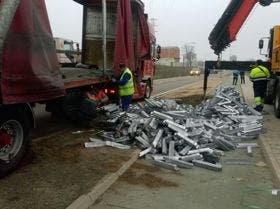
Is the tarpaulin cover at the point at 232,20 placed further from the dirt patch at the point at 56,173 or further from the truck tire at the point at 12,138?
the truck tire at the point at 12,138

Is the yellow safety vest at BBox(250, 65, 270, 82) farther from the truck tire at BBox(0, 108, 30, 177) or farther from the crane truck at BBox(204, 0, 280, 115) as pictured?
the truck tire at BBox(0, 108, 30, 177)

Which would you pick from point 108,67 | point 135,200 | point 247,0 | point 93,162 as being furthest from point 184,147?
point 247,0

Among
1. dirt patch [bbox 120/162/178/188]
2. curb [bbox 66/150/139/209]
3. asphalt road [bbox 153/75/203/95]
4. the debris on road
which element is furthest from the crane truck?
asphalt road [bbox 153/75/203/95]

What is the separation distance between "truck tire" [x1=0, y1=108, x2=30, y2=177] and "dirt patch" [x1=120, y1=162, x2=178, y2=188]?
1.68 metres

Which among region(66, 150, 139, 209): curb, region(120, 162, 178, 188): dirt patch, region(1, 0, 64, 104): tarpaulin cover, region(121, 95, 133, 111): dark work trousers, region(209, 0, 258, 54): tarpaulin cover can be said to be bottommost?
region(120, 162, 178, 188): dirt patch

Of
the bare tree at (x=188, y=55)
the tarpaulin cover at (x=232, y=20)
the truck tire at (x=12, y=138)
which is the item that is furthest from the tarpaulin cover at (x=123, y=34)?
the bare tree at (x=188, y=55)

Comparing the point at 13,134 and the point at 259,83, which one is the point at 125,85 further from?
the point at 13,134

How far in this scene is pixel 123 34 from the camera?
1316 cm

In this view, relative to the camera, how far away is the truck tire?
7023 millimetres

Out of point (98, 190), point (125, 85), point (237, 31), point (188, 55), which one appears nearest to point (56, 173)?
point (98, 190)

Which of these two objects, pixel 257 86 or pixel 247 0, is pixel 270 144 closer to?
pixel 257 86

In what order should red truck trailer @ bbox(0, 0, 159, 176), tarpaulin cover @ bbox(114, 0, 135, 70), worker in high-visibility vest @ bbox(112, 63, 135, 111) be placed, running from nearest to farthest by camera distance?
red truck trailer @ bbox(0, 0, 159, 176) → tarpaulin cover @ bbox(114, 0, 135, 70) → worker in high-visibility vest @ bbox(112, 63, 135, 111)

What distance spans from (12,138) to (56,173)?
0.90 m

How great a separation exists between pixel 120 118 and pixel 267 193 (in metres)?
4.90
